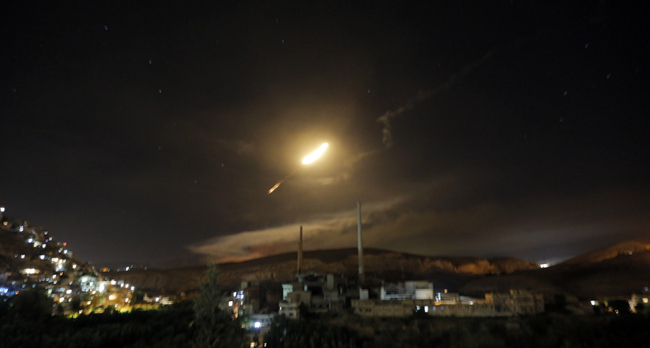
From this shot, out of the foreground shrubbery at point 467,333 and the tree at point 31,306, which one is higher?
the tree at point 31,306

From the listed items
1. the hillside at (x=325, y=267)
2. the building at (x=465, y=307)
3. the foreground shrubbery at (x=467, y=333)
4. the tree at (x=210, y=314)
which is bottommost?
the foreground shrubbery at (x=467, y=333)

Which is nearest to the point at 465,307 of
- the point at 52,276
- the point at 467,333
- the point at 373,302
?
the point at 373,302

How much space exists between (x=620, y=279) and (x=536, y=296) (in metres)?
16.6

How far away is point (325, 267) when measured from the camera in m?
74.2

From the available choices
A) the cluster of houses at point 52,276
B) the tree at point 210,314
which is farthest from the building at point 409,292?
the cluster of houses at point 52,276

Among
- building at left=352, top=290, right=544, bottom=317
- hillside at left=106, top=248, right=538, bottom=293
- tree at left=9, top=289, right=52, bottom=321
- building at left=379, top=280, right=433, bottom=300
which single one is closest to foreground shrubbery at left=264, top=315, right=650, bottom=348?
building at left=352, top=290, right=544, bottom=317

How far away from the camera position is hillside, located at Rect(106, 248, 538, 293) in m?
73.1

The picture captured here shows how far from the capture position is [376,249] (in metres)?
92.8

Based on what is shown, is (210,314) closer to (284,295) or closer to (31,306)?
(31,306)

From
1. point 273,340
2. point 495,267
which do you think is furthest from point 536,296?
point 495,267

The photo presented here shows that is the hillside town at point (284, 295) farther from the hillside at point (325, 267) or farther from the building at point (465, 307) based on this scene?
the hillside at point (325, 267)

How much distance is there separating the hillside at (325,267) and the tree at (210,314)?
196ft

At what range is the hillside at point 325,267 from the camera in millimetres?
73125

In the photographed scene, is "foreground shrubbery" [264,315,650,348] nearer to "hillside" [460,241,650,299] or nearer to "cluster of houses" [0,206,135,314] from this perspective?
"hillside" [460,241,650,299]
